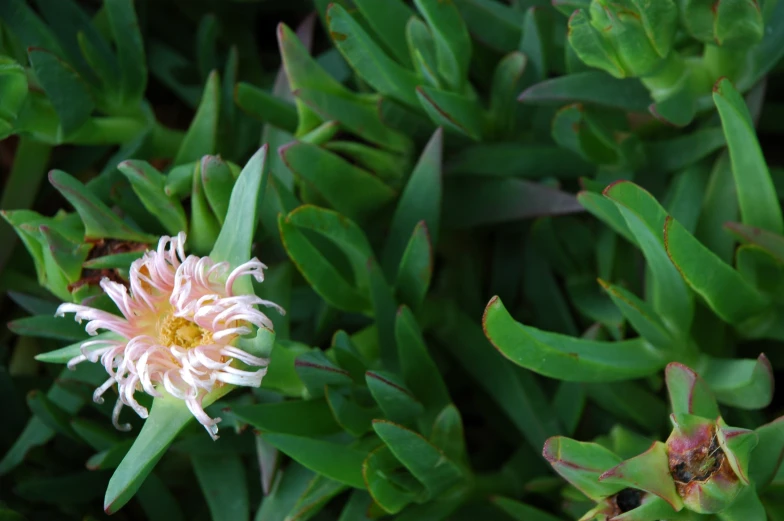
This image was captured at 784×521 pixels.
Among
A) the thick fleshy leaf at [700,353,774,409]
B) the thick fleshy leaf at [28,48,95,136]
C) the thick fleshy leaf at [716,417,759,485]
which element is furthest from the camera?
the thick fleshy leaf at [28,48,95,136]

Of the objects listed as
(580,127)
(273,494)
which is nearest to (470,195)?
(580,127)

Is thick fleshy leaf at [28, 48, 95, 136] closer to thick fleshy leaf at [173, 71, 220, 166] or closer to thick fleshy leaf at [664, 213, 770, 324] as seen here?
thick fleshy leaf at [173, 71, 220, 166]

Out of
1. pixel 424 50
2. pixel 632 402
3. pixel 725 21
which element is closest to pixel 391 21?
pixel 424 50

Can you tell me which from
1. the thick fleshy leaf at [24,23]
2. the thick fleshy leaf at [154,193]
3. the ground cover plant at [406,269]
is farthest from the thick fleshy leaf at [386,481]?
the thick fleshy leaf at [24,23]

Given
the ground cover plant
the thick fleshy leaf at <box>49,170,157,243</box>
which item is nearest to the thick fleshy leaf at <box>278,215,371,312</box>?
the ground cover plant

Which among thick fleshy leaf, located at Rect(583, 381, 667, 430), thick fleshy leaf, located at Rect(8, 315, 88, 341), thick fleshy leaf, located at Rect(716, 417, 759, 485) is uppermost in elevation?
thick fleshy leaf, located at Rect(716, 417, 759, 485)

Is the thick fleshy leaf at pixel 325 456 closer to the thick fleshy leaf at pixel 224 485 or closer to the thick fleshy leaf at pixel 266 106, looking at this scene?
the thick fleshy leaf at pixel 224 485

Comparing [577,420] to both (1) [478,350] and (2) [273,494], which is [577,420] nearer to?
(1) [478,350]
